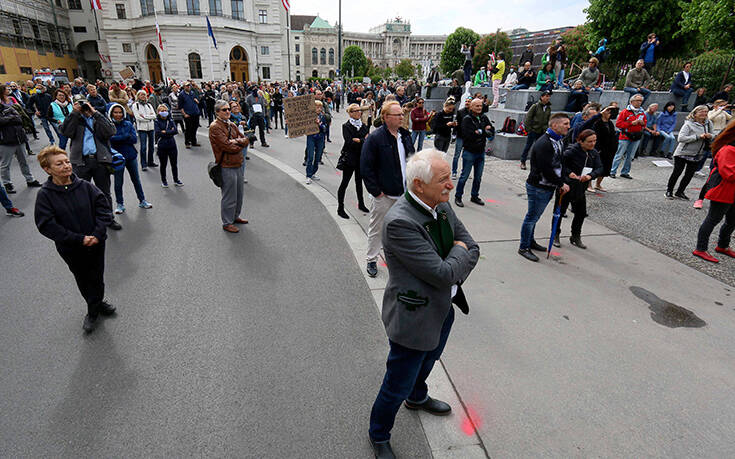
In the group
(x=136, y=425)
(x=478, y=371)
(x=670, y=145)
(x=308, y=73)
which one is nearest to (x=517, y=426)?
(x=478, y=371)

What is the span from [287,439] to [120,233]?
520cm

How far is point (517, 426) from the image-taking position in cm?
274

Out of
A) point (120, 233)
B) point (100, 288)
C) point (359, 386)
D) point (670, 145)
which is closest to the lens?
point (359, 386)

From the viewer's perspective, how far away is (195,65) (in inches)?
1976

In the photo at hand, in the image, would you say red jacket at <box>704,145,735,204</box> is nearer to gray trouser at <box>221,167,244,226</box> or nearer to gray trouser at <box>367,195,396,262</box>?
gray trouser at <box>367,195,396,262</box>

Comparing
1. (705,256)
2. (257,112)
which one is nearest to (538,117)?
(705,256)

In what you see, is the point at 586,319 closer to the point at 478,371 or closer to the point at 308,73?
the point at 478,371

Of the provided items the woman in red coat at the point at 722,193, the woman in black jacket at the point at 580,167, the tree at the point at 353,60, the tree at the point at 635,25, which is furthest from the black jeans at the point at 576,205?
the tree at the point at 353,60

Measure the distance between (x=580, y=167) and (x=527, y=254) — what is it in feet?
5.01

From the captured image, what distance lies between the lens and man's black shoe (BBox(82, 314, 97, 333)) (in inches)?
147

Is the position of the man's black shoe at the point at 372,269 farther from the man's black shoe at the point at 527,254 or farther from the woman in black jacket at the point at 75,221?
the woman in black jacket at the point at 75,221

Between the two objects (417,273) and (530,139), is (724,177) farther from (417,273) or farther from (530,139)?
(530,139)

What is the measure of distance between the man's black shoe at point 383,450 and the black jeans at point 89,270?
3.20 meters

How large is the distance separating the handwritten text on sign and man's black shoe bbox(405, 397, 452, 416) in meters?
7.81
